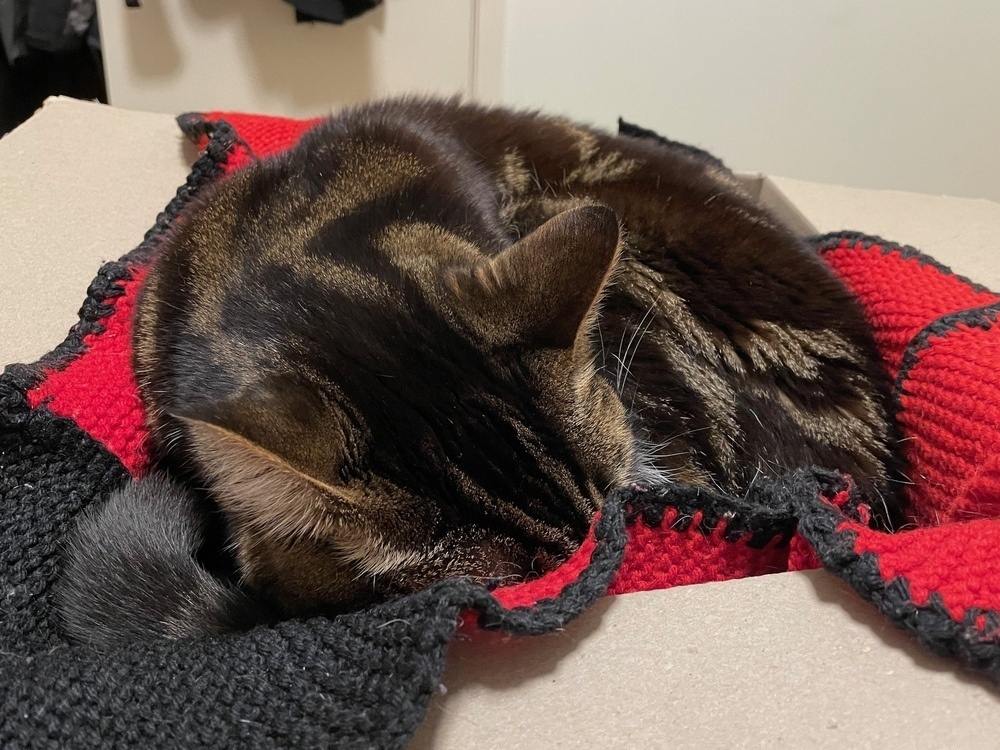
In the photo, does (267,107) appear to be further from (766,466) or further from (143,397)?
(766,466)

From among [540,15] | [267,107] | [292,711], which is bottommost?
[267,107]

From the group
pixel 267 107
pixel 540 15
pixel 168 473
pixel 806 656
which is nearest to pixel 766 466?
pixel 806 656

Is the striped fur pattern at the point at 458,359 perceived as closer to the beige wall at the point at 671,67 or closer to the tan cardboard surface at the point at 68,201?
the tan cardboard surface at the point at 68,201

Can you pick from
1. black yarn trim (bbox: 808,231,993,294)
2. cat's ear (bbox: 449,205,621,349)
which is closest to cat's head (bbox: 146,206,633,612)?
cat's ear (bbox: 449,205,621,349)

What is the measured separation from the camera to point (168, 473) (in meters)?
0.80

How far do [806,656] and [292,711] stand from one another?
1.17 feet

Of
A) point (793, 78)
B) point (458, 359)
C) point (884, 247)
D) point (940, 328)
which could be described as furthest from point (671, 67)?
point (458, 359)

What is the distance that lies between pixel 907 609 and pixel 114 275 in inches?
38.1

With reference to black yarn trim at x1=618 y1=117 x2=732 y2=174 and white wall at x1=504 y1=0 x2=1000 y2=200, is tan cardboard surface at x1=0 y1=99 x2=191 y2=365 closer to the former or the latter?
black yarn trim at x1=618 y1=117 x2=732 y2=174

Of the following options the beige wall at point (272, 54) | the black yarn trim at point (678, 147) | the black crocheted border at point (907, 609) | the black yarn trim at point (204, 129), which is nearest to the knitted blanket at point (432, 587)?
the black crocheted border at point (907, 609)

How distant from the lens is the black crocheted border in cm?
49

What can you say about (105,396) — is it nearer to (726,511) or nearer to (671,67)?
(726,511)

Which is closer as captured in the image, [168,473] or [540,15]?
[168,473]

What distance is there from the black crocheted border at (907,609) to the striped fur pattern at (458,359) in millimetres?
200
